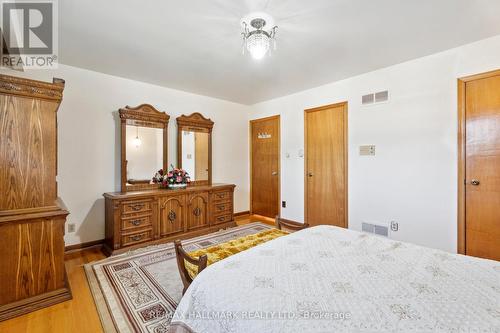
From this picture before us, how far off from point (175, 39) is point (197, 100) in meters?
1.97

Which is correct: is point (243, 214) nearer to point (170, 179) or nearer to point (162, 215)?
point (170, 179)

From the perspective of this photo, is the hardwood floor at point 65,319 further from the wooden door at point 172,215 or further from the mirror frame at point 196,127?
the mirror frame at point 196,127

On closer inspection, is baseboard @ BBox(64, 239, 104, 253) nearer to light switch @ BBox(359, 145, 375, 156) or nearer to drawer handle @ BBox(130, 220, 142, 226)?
drawer handle @ BBox(130, 220, 142, 226)

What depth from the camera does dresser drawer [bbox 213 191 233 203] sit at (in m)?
4.06

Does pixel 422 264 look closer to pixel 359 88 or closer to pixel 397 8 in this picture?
pixel 397 8

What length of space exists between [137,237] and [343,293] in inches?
113

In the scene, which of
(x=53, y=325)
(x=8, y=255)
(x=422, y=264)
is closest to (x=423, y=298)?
(x=422, y=264)

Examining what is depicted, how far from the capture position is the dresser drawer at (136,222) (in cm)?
304

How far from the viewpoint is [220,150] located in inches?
187

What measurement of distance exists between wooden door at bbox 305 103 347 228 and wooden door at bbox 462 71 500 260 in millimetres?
1394

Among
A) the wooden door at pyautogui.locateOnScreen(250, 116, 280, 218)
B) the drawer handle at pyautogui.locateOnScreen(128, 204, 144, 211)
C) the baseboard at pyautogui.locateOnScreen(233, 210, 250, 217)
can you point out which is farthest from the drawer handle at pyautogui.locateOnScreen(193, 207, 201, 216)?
the wooden door at pyautogui.locateOnScreen(250, 116, 280, 218)

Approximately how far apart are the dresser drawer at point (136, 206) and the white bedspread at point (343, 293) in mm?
2206

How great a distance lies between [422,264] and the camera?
1.33 m

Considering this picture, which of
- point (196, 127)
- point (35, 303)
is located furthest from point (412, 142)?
point (35, 303)
